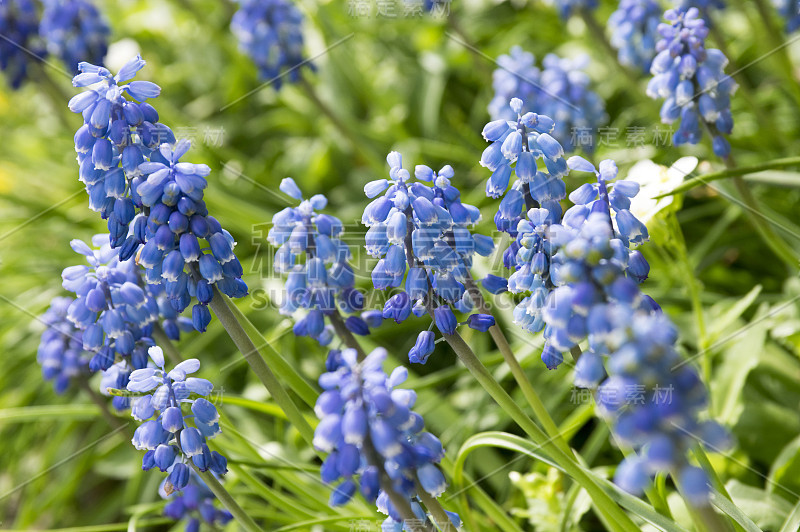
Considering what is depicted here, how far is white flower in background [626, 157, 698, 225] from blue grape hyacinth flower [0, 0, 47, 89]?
5.52 meters

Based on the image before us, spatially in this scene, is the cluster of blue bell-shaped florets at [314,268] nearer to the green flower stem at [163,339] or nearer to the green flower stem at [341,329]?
the green flower stem at [341,329]

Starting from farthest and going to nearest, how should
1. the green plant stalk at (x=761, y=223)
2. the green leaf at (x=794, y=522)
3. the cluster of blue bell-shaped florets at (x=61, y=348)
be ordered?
the cluster of blue bell-shaped florets at (x=61, y=348), the green plant stalk at (x=761, y=223), the green leaf at (x=794, y=522)

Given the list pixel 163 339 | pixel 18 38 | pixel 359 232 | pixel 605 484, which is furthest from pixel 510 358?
pixel 18 38

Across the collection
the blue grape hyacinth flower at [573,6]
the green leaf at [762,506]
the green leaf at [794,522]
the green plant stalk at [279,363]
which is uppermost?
the blue grape hyacinth flower at [573,6]

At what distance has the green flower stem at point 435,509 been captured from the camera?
275 cm

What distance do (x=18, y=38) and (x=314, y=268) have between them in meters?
5.44

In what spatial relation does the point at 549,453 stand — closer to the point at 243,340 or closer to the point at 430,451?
the point at 430,451

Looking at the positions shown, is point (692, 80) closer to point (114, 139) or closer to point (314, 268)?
point (314, 268)

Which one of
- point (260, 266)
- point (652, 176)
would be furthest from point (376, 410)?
point (260, 266)

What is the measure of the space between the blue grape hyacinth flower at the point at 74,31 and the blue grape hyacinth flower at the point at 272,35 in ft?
4.35

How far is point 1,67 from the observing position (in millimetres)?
7066

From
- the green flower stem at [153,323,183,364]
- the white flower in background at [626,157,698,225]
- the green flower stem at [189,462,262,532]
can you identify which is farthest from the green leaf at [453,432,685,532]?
the green flower stem at [153,323,183,364]

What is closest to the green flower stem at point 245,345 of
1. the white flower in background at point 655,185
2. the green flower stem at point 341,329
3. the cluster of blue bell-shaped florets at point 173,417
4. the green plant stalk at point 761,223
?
the cluster of blue bell-shaped florets at point 173,417

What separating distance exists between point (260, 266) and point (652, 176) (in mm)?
3471
